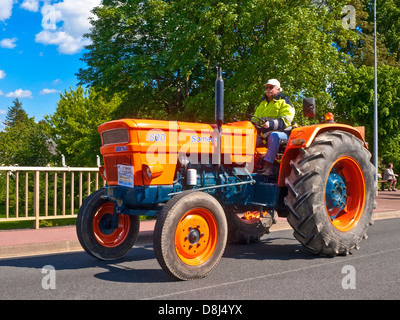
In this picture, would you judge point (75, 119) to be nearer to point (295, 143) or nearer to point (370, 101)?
point (370, 101)

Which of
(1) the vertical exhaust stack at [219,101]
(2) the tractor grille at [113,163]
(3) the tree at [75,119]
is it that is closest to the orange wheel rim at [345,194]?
(1) the vertical exhaust stack at [219,101]

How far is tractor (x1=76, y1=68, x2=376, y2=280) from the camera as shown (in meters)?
4.67

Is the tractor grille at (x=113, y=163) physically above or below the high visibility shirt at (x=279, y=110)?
below

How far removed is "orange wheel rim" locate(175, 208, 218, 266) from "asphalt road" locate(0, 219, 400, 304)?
26 centimetres

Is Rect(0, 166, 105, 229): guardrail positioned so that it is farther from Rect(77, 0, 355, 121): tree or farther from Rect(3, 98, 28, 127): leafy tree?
Rect(3, 98, 28, 127): leafy tree

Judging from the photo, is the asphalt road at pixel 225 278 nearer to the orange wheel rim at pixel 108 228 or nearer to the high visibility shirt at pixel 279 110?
the orange wheel rim at pixel 108 228

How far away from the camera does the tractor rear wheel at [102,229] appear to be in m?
5.47

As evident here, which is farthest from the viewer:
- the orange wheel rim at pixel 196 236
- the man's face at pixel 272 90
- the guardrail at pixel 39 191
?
the guardrail at pixel 39 191

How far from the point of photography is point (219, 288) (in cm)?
423

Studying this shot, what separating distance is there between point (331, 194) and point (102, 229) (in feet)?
9.88

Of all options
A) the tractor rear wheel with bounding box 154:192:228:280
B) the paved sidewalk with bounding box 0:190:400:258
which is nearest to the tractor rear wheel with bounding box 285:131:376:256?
the tractor rear wheel with bounding box 154:192:228:280

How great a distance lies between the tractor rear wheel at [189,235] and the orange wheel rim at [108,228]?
1.47 meters
